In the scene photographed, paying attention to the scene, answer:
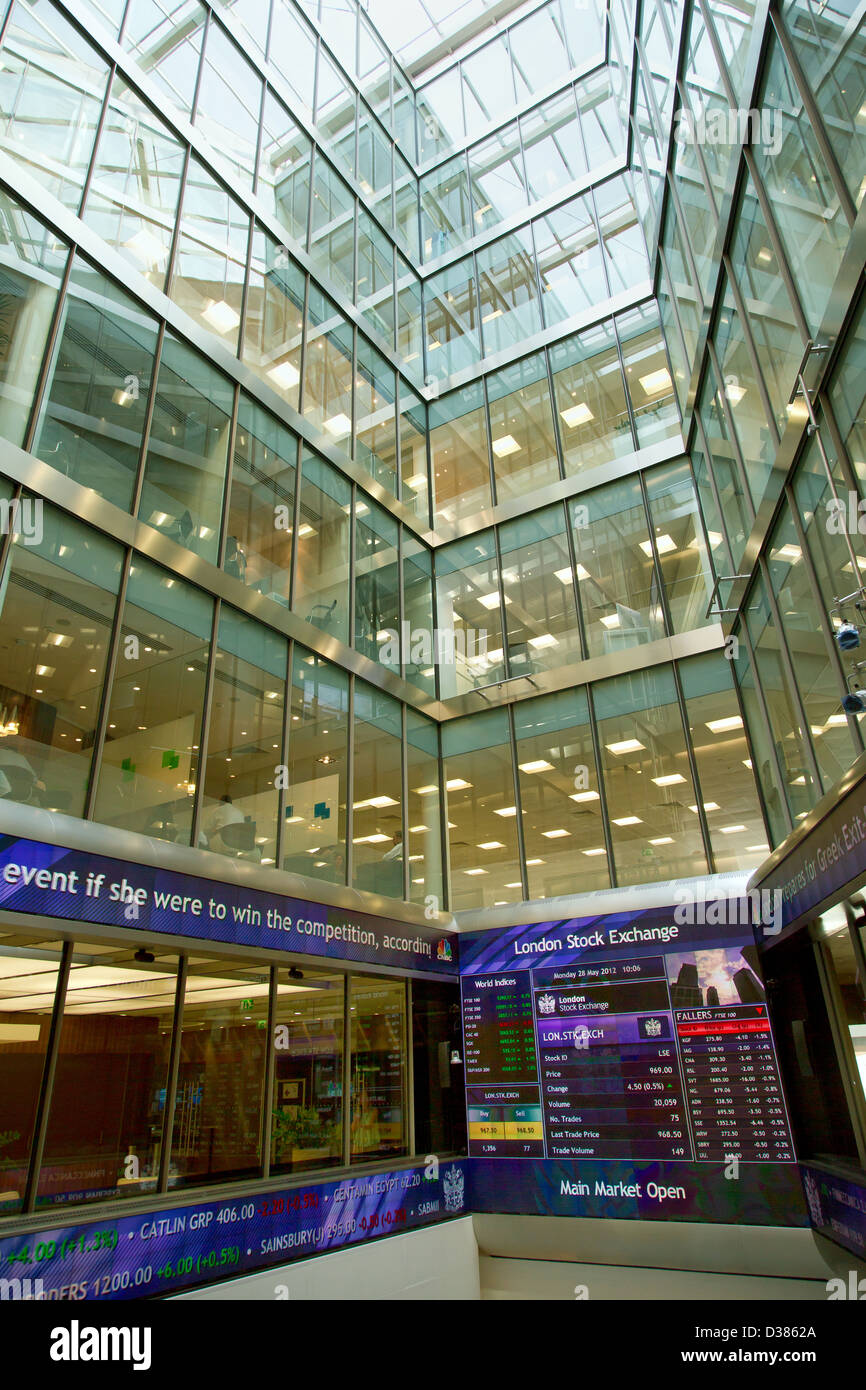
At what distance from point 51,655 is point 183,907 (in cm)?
288

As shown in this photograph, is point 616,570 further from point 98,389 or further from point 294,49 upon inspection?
point 294,49

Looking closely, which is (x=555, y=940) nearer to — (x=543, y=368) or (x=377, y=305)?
(x=543, y=368)

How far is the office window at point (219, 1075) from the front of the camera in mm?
7988

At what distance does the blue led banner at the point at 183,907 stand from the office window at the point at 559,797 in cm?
244

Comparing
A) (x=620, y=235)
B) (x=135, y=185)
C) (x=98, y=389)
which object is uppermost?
(x=620, y=235)

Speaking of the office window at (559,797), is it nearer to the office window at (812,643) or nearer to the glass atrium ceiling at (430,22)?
the office window at (812,643)

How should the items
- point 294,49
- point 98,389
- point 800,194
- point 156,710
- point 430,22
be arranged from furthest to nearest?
point 430,22
point 294,49
point 98,389
point 156,710
point 800,194

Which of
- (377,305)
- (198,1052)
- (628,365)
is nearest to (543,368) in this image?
(628,365)

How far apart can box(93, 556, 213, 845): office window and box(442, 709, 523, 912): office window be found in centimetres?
552

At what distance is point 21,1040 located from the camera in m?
6.88

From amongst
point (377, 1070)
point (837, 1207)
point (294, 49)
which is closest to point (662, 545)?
point (377, 1070)

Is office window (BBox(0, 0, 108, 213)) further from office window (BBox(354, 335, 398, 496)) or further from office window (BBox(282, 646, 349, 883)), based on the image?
office window (BBox(282, 646, 349, 883))

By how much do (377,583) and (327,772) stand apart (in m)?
4.03

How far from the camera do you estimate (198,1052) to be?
8258mm
